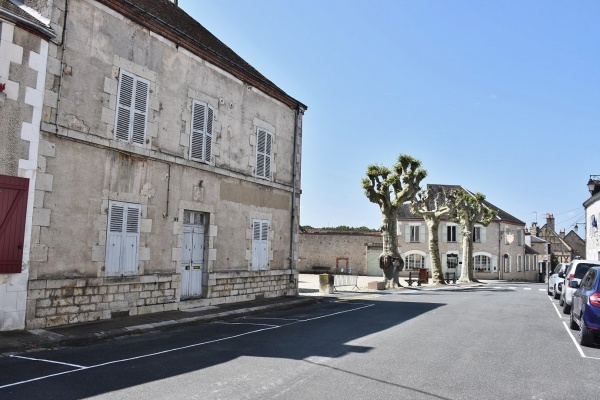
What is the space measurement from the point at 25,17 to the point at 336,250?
39272mm

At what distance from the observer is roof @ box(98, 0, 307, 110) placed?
12.1 m

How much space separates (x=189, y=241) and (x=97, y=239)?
10.5 feet

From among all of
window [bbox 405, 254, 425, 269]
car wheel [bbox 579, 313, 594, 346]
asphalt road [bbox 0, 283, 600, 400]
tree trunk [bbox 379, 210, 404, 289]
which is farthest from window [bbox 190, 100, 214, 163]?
window [bbox 405, 254, 425, 269]

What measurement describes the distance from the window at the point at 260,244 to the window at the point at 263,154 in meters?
1.62

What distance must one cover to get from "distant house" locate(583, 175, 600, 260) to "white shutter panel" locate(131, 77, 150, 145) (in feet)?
97.8

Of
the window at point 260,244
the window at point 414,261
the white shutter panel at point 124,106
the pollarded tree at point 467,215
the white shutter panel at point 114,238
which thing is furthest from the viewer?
the window at point 414,261

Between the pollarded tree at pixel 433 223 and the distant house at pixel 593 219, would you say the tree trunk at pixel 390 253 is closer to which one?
the pollarded tree at pixel 433 223

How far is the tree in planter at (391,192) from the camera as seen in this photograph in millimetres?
27062

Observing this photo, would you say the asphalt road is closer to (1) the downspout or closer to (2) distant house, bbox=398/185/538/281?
(1) the downspout

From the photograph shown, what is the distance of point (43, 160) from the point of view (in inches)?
387

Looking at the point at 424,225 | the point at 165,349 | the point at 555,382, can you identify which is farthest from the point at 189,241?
the point at 424,225

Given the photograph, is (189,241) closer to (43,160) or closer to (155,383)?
(43,160)

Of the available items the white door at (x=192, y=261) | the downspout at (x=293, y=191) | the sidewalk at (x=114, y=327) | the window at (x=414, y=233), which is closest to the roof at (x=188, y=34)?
the downspout at (x=293, y=191)

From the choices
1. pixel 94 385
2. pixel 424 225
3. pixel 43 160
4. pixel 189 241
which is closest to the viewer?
pixel 94 385
